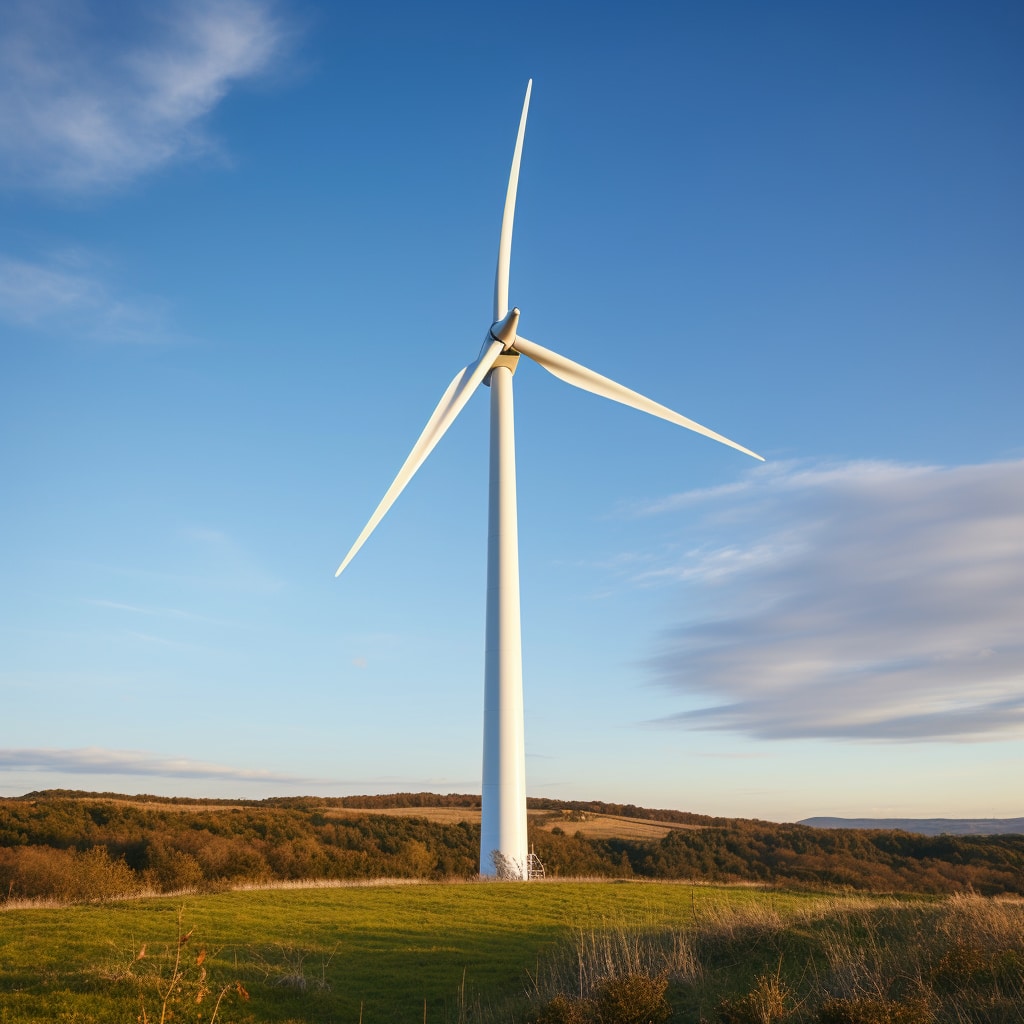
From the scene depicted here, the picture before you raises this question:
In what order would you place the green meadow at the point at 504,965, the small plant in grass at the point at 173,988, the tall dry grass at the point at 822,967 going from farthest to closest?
1. the green meadow at the point at 504,965
2. the small plant in grass at the point at 173,988
3. the tall dry grass at the point at 822,967

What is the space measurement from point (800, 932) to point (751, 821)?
89981 mm

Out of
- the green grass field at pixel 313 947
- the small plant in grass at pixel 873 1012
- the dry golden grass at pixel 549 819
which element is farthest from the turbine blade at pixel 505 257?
the dry golden grass at pixel 549 819

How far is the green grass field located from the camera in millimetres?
14852

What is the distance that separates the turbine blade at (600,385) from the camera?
41.6 m

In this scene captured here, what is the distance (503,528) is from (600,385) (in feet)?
28.7

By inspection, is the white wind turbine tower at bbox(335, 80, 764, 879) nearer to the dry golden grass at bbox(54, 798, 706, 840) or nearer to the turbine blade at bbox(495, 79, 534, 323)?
the turbine blade at bbox(495, 79, 534, 323)

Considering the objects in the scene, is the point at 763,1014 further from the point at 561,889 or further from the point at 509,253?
the point at 509,253

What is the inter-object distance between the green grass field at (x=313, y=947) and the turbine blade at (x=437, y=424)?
466 inches

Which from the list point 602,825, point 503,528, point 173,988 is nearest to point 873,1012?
point 173,988

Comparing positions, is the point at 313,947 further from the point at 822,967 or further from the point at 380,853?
the point at 380,853

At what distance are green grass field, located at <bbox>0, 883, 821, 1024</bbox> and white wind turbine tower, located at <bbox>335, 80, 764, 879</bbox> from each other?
3.48 m

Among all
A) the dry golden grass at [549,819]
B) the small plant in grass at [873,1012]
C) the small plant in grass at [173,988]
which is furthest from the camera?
the dry golden grass at [549,819]

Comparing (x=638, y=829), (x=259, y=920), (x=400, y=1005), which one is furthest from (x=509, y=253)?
(x=638, y=829)

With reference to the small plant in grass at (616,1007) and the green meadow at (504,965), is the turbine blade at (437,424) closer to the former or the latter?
the green meadow at (504,965)
